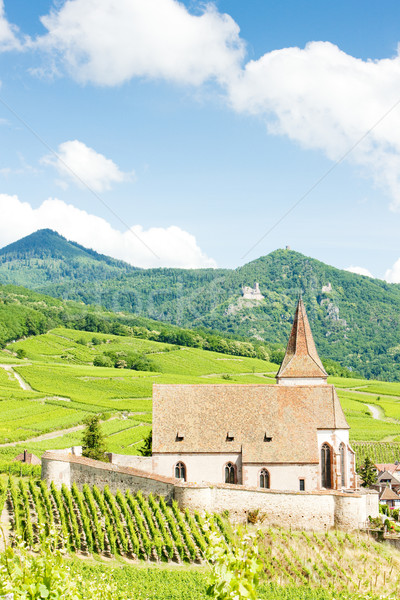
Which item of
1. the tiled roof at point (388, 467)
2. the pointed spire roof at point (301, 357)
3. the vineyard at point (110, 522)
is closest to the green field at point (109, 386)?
the tiled roof at point (388, 467)

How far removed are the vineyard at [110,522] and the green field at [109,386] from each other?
19.7 metres

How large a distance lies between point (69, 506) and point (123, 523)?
341cm

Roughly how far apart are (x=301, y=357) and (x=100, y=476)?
20.1 metres

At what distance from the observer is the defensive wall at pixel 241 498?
123 ft

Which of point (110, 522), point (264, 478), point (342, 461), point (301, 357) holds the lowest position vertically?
point (110, 522)

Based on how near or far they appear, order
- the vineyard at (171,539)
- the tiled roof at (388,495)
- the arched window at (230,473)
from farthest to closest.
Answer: the tiled roof at (388,495)
the arched window at (230,473)
the vineyard at (171,539)

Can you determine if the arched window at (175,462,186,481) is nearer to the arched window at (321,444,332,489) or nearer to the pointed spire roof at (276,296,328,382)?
the arched window at (321,444,332,489)

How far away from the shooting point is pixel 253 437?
4175cm

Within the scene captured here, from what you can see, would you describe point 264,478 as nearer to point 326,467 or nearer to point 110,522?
point 326,467

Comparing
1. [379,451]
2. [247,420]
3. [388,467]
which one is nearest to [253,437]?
[247,420]

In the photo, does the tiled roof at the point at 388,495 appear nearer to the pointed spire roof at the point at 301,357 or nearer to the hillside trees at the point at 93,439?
the pointed spire roof at the point at 301,357

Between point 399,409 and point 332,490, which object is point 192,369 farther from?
point 332,490

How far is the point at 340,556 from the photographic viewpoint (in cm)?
3494

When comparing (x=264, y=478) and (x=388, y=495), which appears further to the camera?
(x=388, y=495)
